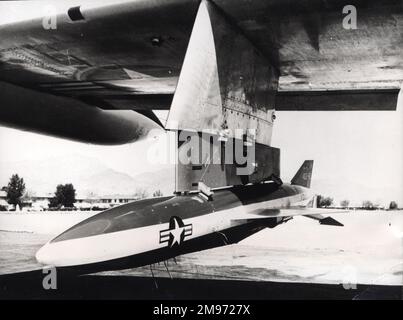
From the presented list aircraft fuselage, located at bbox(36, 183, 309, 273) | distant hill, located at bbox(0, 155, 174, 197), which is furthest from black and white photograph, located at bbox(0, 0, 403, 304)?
distant hill, located at bbox(0, 155, 174, 197)

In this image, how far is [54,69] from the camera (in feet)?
27.8

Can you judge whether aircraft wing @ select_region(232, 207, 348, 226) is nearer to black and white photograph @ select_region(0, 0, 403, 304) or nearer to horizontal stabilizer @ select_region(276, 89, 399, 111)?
black and white photograph @ select_region(0, 0, 403, 304)

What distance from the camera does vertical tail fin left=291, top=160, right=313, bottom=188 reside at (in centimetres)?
842

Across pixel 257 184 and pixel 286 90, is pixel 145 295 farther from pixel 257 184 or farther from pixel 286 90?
pixel 286 90

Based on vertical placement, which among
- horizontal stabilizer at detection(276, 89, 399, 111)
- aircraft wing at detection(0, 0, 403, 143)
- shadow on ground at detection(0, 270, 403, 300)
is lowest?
shadow on ground at detection(0, 270, 403, 300)

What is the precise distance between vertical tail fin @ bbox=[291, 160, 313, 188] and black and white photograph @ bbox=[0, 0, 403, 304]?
0.14ft

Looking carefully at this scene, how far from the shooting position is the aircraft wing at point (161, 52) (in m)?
5.35

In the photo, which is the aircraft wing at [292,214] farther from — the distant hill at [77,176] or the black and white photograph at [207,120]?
the distant hill at [77,176]

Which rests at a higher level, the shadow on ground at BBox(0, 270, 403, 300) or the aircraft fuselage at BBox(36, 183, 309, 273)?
the aircraft fuselage at BBox(36, 183, 309, 273)

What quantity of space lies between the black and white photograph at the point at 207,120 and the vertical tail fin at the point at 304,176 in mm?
44

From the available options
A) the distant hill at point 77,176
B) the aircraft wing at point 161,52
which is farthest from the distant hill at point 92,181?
the aircraft wing at point 161,52

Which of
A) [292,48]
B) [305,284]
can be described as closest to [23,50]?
[292,48]

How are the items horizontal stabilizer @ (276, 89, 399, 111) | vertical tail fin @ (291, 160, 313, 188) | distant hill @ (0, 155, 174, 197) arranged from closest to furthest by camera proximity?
vertical tail fin @ (291, 160, 313, 188) < horizontal stabilizer @ (276, 89, 399, 111) < distant hill @ (0, 155, 174, 197)

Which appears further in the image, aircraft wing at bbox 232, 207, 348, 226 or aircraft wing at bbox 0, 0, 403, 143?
aircraft wing at bbox 0, 0, 403, 143
